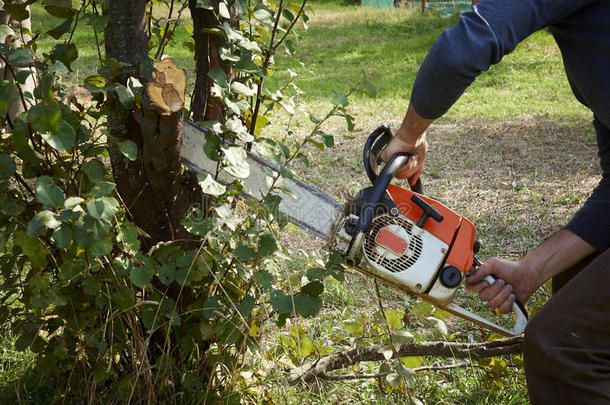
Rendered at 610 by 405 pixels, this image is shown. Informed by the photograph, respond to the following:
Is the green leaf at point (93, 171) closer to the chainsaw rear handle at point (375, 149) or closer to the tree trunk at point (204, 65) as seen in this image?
the tree trunk at point (204, 65)

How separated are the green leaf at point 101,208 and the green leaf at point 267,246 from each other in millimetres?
441

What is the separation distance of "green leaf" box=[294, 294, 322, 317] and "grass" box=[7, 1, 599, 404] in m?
0.20

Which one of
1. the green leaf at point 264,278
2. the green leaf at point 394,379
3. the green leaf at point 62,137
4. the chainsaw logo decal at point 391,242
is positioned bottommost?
the green leaf at point 394,379

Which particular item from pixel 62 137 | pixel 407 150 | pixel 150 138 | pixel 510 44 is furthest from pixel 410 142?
pixel 62 137

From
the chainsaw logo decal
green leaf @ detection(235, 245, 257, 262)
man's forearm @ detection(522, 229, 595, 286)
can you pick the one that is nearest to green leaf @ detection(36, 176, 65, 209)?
green leaf @ detection(235, 245, 257, 262)

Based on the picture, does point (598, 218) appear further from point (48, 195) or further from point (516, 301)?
point (48, 195)

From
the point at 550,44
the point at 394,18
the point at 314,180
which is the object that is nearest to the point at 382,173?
the point at 314,180

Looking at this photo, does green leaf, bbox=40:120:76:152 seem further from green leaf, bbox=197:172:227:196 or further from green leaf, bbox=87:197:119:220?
green leaf, bbox=197:172:227:196

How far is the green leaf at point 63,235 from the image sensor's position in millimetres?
1316

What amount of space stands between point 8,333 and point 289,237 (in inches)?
71.0

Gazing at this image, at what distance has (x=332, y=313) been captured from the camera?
9.55 feet

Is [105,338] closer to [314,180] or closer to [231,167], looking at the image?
[231,167]

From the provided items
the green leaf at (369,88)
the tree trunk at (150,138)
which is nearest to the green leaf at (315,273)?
the tree trunk at (150,138)

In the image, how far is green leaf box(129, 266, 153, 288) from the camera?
154cm
